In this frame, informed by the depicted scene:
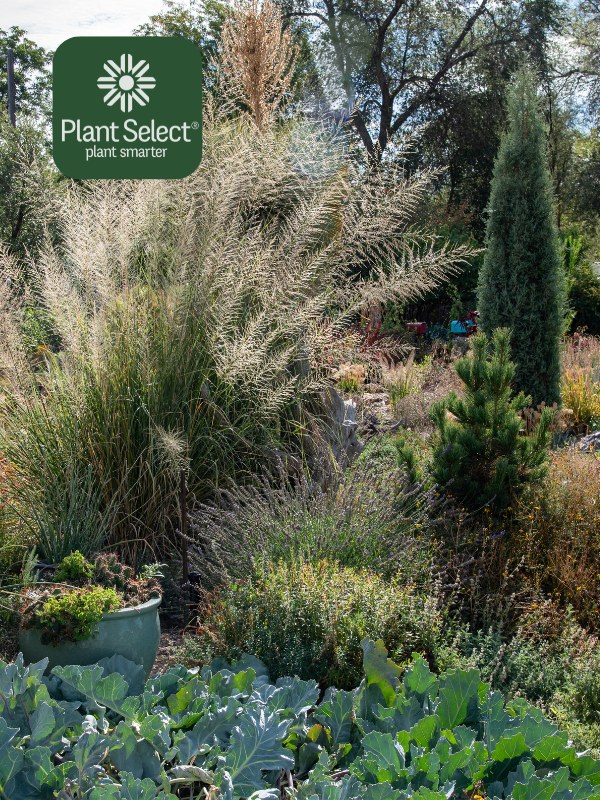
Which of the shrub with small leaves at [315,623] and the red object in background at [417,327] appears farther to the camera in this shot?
the red object in background at [417,327]

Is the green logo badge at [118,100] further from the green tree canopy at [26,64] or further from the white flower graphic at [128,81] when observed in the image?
the green tree canopy at [26,64]

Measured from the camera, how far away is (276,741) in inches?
77.1

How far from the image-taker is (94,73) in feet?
20.9

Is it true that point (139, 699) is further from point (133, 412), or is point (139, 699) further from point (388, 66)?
point (388, 66)


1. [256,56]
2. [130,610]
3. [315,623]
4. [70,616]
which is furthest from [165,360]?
[256,56]

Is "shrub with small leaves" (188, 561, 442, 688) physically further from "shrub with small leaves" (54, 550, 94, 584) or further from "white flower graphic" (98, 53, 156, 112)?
"white flower graphic" (98, 53, 156, 112)

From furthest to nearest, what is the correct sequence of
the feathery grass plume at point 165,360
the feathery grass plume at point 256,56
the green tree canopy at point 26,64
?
the green tree canopy at point 26,64 → the feathery grass plume at point 256,56 → the feathery grass plume at point 165,360

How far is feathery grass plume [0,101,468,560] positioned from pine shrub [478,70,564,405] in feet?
9.10

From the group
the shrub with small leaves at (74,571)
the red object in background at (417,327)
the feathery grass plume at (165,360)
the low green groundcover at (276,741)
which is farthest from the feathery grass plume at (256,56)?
the red object in background at (417,327)

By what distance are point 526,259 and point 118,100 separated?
3.77m

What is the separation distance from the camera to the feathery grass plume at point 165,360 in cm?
425

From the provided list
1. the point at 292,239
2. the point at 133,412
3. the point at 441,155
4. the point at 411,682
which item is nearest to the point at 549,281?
the point at 292,239

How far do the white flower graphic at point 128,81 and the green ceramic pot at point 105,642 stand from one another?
447 centimetres

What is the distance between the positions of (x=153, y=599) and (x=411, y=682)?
133 cm
